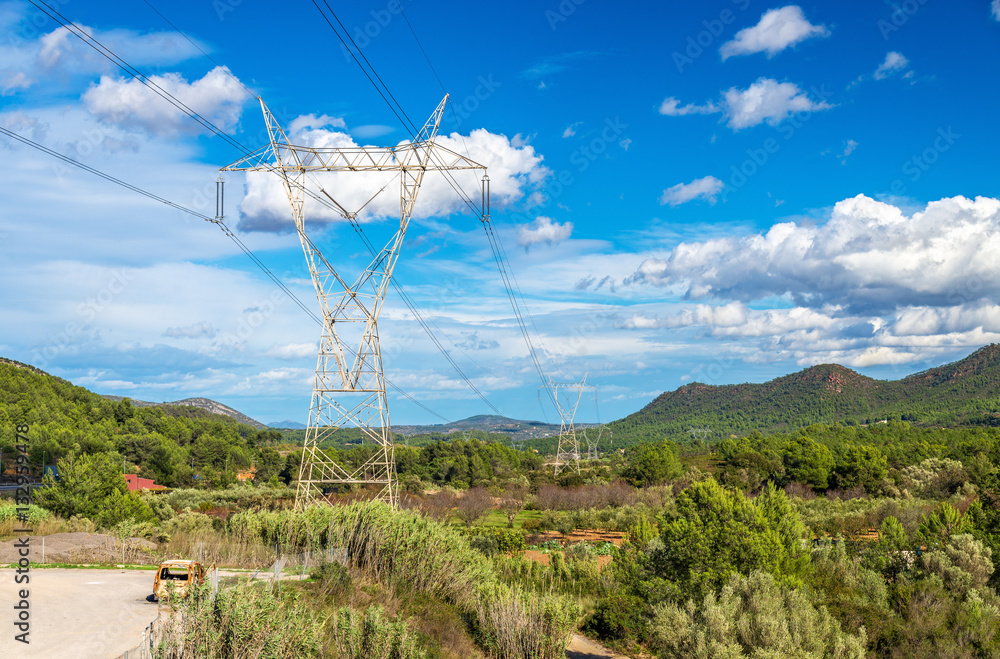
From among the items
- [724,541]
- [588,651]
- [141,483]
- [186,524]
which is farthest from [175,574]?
[141,483]

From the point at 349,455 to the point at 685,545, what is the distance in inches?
3179

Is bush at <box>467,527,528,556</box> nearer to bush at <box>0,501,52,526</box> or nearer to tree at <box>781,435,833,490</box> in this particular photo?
bush at <box>0,501,52,526</box>

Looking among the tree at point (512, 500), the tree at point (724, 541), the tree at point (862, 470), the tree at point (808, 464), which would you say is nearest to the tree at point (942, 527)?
the tree at point (724, 541)

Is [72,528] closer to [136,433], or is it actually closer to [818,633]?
[818,633]

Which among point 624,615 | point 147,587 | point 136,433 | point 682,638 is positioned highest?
point 136,433

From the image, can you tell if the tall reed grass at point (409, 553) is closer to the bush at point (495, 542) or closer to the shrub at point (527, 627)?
the shrub at point (527, 627)

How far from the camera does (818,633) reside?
16.7 meters

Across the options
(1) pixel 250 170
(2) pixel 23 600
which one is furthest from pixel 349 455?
(2) pixel 23 600

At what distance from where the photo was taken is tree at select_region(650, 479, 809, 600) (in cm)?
2188

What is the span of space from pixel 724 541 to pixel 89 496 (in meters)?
34.6

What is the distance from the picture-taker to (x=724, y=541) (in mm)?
22453

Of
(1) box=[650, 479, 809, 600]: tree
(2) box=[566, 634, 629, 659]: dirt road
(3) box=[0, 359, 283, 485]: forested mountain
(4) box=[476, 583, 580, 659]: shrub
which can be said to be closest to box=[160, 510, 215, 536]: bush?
(2) box=[566, 634, 629, 659]: dirt road

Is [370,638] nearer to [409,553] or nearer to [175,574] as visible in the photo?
[175,574]

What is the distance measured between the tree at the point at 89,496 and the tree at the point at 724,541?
30.7 m
